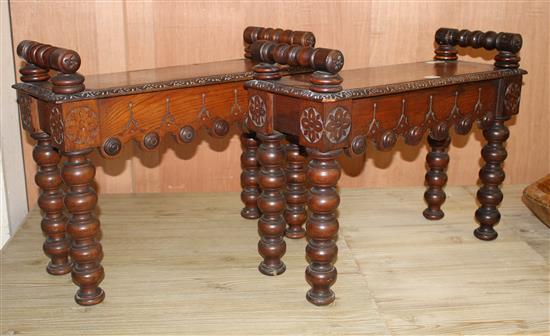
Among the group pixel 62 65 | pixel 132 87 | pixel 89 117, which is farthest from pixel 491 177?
pixel 62 65

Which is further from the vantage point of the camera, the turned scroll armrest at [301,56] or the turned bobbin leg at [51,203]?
the turned bobbin leg at [51,203]

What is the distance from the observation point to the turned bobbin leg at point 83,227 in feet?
6.41

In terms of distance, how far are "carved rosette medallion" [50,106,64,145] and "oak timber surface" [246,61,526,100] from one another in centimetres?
57

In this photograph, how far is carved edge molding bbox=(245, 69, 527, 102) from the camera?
6.10ft

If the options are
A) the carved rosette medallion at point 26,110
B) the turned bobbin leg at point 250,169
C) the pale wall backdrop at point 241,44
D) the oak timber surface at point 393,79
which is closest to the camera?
the oak timber surface at point 393,79

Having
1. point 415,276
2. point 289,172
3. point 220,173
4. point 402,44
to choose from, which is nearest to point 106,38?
point 220,173

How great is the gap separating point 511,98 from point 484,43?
247 millimetres

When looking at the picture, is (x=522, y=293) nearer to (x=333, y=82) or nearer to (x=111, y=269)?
(x=333, y=82)

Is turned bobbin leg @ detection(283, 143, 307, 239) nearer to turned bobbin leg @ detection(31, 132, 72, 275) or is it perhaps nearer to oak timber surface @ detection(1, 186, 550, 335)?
oak timber surface @ detection(1, 186, 550, 335)

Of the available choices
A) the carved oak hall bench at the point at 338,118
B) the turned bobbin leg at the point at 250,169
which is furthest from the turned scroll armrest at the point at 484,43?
the turned bobbin leg at the point at 250,169

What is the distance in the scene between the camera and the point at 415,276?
7.50 ft

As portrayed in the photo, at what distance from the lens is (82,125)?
1.92m

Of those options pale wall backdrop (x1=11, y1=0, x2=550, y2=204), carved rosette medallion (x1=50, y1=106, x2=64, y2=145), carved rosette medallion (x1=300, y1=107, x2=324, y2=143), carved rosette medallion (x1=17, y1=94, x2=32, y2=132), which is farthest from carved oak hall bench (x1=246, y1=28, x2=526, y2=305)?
carved rosette medallion (x1=17, y1=94, x2=32, y2=132)

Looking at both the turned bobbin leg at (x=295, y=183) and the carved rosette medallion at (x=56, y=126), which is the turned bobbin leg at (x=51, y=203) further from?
the turned bobbin leg at (x=295, y=183)
